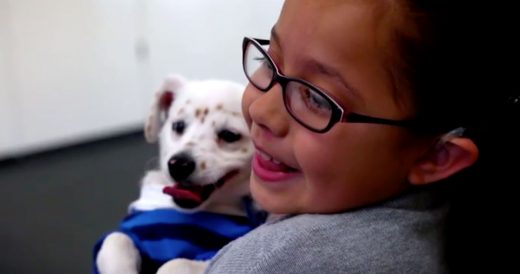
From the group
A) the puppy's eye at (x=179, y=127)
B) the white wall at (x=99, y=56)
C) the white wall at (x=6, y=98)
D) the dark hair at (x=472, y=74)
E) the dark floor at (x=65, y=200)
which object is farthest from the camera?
the white wall at (x=99, y=56)

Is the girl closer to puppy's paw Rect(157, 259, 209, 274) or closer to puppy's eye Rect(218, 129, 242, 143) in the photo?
puppy's paw Rect(157, 259, 209, 274)

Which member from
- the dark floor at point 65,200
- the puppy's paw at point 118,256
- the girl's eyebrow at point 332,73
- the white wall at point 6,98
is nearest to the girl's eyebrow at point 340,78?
the girl's eyebrow at point 332,73

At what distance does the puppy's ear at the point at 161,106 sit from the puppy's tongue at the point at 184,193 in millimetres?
286

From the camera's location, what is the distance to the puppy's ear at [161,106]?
1.45 m

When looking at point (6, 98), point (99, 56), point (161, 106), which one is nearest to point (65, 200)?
point (6, 98)

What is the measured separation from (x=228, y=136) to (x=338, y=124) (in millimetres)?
686

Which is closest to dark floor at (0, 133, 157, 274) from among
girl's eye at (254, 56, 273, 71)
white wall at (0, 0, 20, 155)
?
white wall at (0, 0, 20, 155)

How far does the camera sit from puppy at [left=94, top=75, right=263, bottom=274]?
1.10m

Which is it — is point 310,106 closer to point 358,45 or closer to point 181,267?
point 358,45

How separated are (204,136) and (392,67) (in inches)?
29.5

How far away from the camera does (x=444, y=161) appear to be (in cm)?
68

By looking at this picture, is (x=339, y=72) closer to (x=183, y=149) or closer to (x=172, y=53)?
(x=183, y=149)

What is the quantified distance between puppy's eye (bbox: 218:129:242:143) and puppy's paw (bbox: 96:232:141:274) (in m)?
0.30

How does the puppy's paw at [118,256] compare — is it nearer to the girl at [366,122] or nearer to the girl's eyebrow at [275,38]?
the girl at [366,122]
